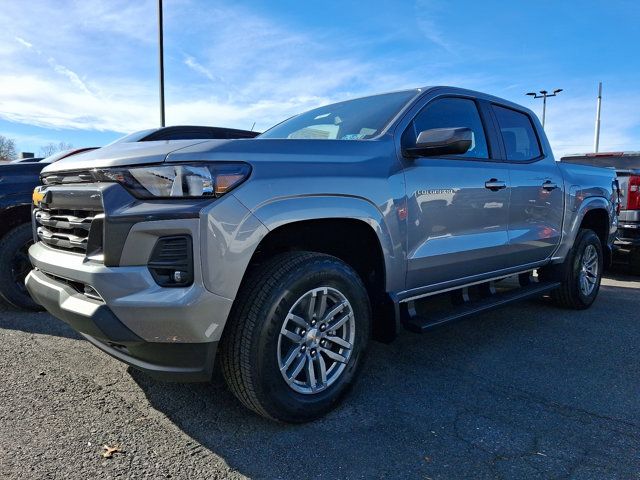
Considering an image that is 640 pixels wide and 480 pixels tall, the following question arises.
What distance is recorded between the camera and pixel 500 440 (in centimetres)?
245

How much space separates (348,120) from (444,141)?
2.89 feet

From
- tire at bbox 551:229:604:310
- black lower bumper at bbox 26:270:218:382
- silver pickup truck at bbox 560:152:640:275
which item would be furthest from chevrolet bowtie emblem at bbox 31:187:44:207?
silver pickup truck at bbox 560:152:640:275

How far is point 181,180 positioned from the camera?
7.20 feet

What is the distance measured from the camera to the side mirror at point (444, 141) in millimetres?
2848

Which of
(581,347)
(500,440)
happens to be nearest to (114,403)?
(500,440)

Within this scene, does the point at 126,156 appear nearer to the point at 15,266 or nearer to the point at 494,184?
the point at 494,184

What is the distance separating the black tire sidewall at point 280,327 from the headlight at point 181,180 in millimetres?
561

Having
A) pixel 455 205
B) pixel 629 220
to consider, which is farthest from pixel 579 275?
pixel 455 205

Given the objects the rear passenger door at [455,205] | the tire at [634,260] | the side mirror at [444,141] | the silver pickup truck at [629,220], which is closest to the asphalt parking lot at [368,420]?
the rear passenger door at [455,205]

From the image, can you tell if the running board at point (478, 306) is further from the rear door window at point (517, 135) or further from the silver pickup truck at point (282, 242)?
the rear door window at point (517, 135)

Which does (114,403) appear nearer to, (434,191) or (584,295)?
(434,191)

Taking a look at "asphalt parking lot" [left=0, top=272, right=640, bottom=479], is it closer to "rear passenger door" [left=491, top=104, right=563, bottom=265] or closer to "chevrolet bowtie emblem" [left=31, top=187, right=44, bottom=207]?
"rear passenger door" [left=491, top=104, right=563, bottom=265]

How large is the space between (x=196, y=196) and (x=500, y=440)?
1892 millimetres

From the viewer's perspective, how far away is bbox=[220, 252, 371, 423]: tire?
2.35 meters
